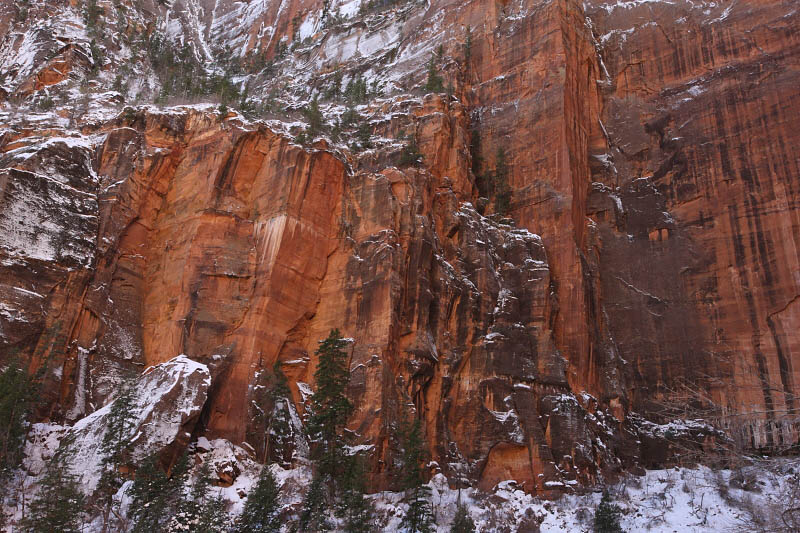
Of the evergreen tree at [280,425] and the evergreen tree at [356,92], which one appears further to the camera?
the evergreen tree at [356,92]

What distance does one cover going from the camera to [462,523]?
25594 mm

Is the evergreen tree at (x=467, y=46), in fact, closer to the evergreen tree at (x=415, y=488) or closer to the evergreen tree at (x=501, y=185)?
the evergreen tree at (x=501, y=185)

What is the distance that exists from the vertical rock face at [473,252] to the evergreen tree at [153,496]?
4937 mm

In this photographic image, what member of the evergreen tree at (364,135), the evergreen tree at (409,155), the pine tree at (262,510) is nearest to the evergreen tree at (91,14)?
the evergreen tree at (364,135)

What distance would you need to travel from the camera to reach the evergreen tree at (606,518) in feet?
85.3

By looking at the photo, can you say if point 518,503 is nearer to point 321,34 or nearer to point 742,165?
point 742,165

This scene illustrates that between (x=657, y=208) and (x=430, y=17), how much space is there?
26.3m

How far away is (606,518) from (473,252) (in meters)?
16.8

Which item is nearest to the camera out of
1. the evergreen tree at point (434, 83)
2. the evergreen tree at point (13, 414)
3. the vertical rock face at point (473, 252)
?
the evergreen tree at point (13, 414)

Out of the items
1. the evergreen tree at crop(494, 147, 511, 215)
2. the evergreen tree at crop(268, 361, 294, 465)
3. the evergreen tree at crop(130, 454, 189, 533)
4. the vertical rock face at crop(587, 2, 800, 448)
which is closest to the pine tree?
the evergreen tree at crop(130, 454, 189, 533)

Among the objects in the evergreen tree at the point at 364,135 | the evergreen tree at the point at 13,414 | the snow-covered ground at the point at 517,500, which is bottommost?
the snow-covered ground at the point at 517,500

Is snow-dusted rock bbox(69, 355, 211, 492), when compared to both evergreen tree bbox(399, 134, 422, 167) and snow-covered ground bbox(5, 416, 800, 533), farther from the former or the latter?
evergreen tree bbox(399, 134, 422, 167)

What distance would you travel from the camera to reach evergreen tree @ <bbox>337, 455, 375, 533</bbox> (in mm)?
25047

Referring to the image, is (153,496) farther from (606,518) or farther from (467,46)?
(467,46)
